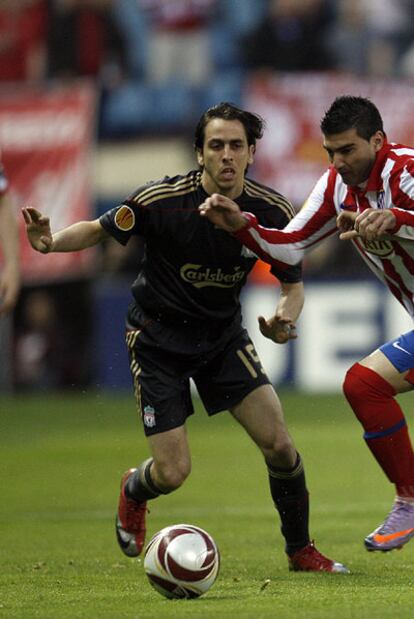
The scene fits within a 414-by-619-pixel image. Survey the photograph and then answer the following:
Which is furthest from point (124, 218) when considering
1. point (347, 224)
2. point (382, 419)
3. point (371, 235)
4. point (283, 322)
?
point (382, 419)

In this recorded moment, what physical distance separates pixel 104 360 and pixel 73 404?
1208 mm

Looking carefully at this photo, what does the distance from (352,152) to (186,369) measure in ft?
5.11

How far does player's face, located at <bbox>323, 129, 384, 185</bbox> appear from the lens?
274 inches

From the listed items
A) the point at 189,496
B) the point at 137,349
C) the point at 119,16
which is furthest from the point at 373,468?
the point at 119,16

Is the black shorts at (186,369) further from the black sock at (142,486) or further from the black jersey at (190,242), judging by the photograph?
the black sock at (142,486)

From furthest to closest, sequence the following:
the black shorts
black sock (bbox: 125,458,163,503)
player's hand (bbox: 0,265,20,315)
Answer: player's hand (bbox: 0,265,20,315) < black sock (bbox: 125,458,163,503) < the black shorts

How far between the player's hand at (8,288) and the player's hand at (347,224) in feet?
7.52

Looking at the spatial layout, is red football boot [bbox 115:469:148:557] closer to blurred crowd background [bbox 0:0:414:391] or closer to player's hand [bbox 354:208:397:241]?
player's hand [bbox 354:208:397:241]

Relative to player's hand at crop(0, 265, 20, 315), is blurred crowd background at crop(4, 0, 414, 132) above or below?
below

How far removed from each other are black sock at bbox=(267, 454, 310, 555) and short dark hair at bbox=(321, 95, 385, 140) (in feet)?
5.96

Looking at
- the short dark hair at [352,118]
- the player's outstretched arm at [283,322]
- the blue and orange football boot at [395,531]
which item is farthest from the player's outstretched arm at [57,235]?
the blue and orange football boot at [395,531]

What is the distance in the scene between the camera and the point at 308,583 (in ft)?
22.9

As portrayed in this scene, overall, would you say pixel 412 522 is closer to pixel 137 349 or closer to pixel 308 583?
pixel 308 583

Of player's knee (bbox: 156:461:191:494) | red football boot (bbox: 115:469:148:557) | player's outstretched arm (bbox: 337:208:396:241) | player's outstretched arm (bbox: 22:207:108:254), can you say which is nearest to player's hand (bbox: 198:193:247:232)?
player's outstretched arm (bbox: 337:208:396:241)
